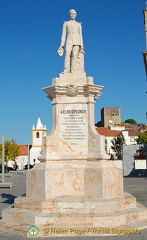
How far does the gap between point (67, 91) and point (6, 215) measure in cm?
366

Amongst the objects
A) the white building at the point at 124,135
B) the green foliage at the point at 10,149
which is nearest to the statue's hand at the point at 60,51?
the green foliage at the point at 10,149

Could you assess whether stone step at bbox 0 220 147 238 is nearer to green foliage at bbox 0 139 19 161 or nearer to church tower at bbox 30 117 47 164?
green foliage at bbox 0 139 19 161

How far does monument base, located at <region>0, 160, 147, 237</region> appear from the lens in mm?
6719

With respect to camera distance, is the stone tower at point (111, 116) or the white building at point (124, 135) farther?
the stone tower at point (111, 116)


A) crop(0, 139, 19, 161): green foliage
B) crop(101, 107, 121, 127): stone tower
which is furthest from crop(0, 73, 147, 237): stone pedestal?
crop(101, 107, 121, 127): stone tower

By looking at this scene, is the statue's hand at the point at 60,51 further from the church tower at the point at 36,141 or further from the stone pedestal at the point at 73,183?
the church tower at the point at 36,141

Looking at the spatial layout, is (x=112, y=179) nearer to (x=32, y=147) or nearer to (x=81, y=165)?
(x=81, y=165)

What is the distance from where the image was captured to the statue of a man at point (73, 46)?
9.41 metres

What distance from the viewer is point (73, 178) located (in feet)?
26.4

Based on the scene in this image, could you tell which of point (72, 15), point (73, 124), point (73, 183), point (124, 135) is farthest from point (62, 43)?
point (124, 135)

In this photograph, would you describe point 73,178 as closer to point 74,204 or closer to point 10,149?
point 74,204

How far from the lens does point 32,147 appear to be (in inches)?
3140

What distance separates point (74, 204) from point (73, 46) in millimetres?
4739

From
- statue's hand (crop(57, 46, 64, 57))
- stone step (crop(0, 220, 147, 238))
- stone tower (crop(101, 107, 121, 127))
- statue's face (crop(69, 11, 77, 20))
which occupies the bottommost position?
stone step (crop(0, 220, 147, 238))
